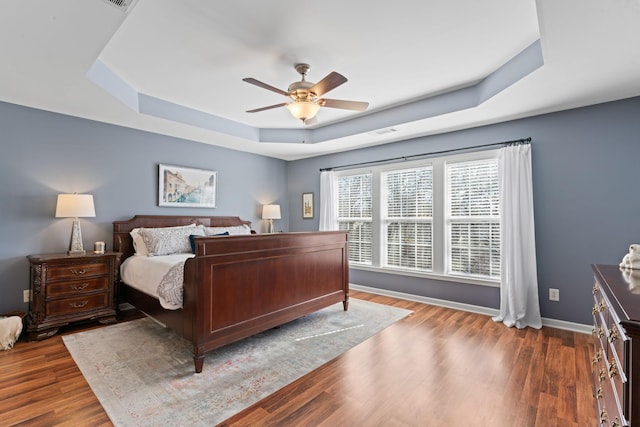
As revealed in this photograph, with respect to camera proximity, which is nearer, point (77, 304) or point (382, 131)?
point (77, 304)

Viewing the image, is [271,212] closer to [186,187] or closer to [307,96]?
[186,187]

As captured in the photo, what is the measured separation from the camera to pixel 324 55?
2.67 metres

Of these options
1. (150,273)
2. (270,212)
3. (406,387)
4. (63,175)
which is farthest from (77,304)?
(406,387)

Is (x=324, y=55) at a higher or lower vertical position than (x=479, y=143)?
higher

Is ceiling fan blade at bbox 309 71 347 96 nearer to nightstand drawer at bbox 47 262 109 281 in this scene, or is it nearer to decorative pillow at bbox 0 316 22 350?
nightstand drawer at bbox 47 262 109 281

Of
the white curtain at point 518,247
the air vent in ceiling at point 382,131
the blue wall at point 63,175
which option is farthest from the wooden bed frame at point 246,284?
the white curtain at point 518,247

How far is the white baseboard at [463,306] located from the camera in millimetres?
3182

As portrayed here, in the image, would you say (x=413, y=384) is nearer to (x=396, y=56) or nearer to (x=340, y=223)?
(x=396, y=56)

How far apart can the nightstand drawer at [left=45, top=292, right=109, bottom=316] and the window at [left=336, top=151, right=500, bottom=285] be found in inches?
140

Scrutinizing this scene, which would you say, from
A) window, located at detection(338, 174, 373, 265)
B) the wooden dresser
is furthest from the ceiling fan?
window, located at detection(338, 174, 373, 265)

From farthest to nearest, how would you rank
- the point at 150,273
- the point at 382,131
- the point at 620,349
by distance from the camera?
the point at 382,131 → the point at 150,273 → the point at 620,349

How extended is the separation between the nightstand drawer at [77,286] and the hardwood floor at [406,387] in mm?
440

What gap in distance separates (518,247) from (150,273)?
4.06 metres

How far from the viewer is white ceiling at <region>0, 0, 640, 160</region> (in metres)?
1.94
